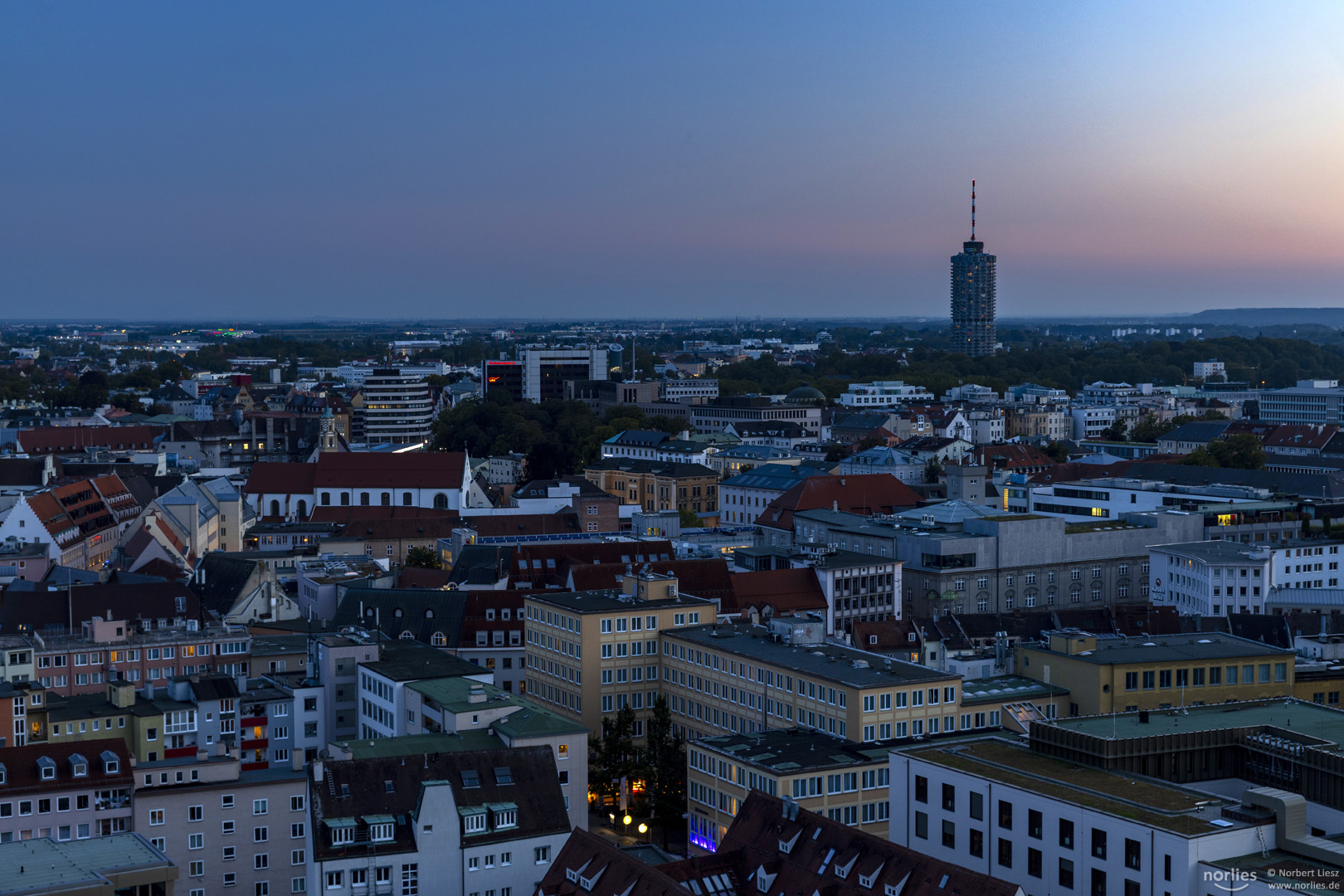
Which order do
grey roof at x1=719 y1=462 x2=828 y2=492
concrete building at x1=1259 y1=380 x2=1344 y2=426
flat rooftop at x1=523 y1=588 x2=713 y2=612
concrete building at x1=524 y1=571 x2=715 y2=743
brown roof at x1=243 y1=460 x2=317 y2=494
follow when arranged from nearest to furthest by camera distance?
concrete building at x1=524 y1=571 x2=715 y2=743 < flat rooftop at x1=523 y1=588 x2=713 y2=612 < grey roof at x1=719 y1=462 x2=828 y2=492 < brown roof at x1=243 y1=460 x2=317 y2=494 < concrete building at x1=1259 y1=380 x2=1344 y2=426

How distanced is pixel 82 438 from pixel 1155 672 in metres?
108

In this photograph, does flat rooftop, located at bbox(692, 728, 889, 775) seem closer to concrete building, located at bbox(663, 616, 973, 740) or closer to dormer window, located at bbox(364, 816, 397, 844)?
concrete building, located at bbox(663, 616, 973, 740)

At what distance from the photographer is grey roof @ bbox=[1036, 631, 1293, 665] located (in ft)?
158

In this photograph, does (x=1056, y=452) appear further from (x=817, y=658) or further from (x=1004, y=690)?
(x=817, y=658)

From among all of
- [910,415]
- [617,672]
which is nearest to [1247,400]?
[910,415]

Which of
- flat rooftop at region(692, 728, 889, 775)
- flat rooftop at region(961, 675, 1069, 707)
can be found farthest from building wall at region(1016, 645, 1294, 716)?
flat rooftop at region(692, 728, 889, 775)

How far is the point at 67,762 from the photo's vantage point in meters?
42.7

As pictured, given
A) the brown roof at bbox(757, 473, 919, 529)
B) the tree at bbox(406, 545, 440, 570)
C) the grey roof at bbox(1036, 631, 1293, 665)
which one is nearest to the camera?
the grey roof at bbox(1036, 631, 1293, 665)

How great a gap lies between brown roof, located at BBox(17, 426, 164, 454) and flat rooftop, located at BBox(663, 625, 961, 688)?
90925mm

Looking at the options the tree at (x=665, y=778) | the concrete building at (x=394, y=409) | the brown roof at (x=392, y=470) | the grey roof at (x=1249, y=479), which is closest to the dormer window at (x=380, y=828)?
the tree at (x=665, y=778)

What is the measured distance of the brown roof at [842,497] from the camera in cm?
8944

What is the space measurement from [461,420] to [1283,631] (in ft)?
360

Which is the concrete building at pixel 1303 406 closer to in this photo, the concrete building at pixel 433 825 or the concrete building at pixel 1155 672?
the concrete building at pixel 1155 672

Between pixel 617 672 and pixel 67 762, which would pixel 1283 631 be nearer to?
pixel 617 672
